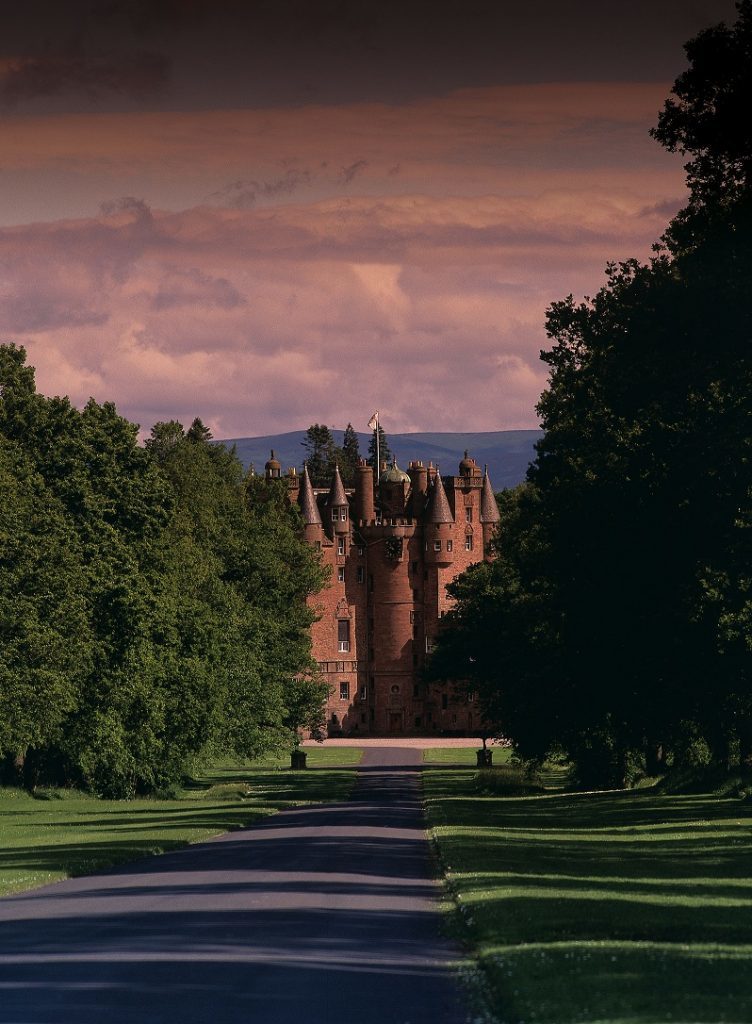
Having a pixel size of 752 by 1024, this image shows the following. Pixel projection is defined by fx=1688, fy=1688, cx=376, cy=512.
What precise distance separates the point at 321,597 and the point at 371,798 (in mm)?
98010

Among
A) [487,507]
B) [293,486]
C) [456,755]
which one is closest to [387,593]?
[487,507]

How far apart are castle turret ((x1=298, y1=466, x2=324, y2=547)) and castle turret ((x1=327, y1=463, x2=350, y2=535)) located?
1.24m

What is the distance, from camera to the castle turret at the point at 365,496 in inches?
6678

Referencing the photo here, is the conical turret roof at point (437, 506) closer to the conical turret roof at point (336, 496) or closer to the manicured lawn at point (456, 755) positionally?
the conical turret roof at point (336, 496)

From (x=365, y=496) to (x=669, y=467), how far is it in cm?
12926

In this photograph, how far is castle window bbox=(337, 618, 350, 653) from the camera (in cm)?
16850

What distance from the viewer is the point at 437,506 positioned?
550ft

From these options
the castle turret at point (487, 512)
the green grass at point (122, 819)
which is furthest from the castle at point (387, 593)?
the green grass at point (122, 819)

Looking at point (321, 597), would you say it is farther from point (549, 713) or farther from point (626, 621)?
point (626, 621)

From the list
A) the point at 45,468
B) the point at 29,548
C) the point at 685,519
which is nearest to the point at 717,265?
the point at 685,519

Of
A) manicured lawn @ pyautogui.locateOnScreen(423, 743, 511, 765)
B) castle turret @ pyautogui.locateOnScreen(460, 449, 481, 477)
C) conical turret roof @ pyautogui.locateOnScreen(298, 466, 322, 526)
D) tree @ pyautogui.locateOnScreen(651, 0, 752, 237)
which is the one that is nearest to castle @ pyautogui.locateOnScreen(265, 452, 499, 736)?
conical turret roof @ pyautogui.locateOnScreen(298, 466, 322, 526)

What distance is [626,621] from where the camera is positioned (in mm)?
44594

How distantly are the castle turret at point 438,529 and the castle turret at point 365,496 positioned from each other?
5908 millimetres

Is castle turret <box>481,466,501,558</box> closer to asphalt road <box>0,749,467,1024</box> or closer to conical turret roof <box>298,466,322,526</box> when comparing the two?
conical turret roof <box>298,466,322,526</box>
